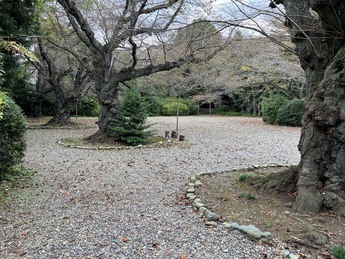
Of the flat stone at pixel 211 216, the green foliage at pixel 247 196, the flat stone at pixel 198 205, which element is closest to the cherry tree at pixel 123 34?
the green foliage at pixel 247 196

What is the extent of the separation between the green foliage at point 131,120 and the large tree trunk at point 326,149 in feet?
17.5

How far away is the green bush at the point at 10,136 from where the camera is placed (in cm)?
414

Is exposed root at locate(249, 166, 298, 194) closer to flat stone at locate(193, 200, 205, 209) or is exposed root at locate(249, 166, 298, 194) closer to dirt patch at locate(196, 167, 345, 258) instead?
dirt patch at locate(196, 167, 345, 258)

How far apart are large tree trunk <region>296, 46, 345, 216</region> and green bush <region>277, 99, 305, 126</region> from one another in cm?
1114

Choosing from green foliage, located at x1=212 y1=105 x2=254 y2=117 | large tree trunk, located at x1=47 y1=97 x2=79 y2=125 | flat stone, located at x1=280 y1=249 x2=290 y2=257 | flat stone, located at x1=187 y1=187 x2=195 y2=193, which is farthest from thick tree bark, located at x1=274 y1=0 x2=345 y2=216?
green foliage, located at x1=212 y1=105 x2=254 y2=117

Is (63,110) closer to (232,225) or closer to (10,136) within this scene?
(10,136)

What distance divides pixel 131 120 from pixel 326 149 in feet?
18.6

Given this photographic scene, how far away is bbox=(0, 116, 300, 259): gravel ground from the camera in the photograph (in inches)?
94.8

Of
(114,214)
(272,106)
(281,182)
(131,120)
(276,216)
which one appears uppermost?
(272,106)

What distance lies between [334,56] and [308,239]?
6.99 feet

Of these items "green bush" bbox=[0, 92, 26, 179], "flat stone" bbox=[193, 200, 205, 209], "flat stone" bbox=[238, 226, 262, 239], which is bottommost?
"flat stone" bbox=[193, 200, 205, 209]

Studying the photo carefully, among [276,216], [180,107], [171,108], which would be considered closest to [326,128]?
[276,216]

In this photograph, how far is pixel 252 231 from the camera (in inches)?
103

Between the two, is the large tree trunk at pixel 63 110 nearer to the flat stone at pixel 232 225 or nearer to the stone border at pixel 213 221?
the stone border at pixel 213 221
